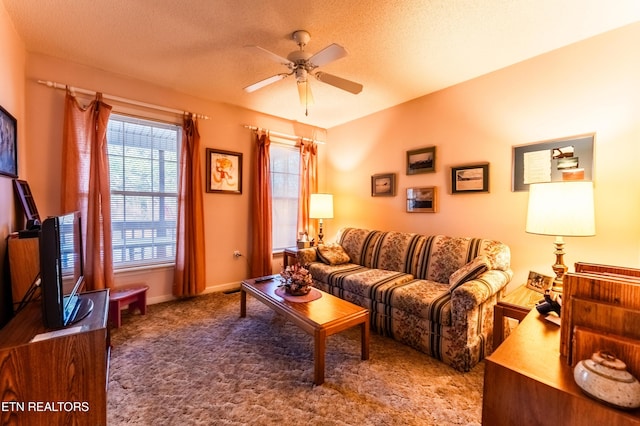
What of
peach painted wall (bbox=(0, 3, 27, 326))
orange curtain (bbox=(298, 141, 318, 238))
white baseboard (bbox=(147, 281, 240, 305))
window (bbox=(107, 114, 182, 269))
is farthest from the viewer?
orange curtain (bbox=(298, 141, 318, 238))

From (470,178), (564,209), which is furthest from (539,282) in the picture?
(470,178)

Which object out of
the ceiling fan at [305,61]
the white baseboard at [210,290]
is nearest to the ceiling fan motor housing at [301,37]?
the ceiling fan at [305,61]

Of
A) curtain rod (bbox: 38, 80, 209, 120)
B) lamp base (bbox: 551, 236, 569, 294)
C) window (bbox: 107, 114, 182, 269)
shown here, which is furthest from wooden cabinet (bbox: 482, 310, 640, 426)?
curtain rod (bbox: 38, 80, 209, 120)

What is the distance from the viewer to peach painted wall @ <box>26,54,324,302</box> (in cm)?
251

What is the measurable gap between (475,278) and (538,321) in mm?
845

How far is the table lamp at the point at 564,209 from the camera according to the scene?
1573 mm

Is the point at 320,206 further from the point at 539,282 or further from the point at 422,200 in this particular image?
the point at 539,282

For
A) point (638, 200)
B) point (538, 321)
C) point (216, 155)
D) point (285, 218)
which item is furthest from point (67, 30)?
point (638, 200)

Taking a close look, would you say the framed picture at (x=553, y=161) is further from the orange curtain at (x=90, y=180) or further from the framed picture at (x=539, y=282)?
the orange curtain at (x=90, y=180)

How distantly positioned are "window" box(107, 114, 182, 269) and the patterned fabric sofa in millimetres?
1726

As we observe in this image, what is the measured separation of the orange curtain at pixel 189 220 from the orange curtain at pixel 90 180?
67 centimetres

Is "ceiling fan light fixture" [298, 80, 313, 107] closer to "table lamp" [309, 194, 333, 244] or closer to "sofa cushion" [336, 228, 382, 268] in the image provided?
"table lamp" [309, 194, 333, 244]

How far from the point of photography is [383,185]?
12.3ft

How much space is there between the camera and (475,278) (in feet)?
6.97
